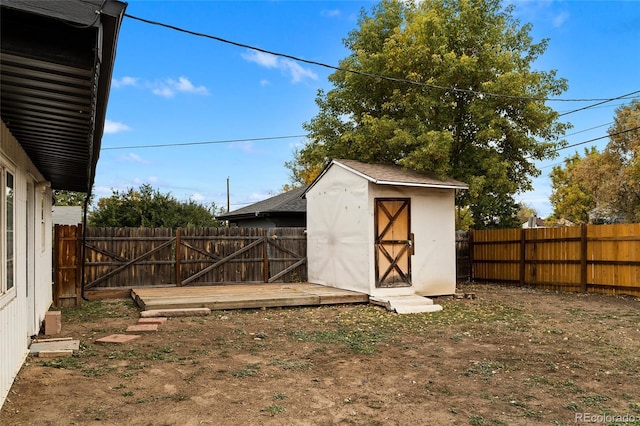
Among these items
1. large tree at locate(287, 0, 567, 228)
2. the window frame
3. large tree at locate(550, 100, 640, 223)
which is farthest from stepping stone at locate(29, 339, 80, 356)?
large tree at locate(550, 100, 640, 223)

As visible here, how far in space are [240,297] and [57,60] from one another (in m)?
7.70

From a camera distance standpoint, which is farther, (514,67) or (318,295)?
Answer: (514,67)

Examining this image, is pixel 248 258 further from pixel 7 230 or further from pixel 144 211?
pixel 7 230

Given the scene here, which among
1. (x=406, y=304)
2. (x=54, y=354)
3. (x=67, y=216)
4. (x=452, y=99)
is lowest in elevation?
(x=406, y=304)

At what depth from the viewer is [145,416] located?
12.3ft

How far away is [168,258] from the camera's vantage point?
11906mm

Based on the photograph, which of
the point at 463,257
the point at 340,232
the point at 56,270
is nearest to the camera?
the point at 56,270

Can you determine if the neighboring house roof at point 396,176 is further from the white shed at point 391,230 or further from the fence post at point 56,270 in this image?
the fence post at point 56,270

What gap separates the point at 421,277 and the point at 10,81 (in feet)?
29.8

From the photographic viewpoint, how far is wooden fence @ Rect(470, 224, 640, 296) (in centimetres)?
1083

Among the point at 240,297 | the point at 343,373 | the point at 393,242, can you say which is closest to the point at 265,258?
the point at 240,297

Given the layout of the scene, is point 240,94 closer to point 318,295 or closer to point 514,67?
point 514,67

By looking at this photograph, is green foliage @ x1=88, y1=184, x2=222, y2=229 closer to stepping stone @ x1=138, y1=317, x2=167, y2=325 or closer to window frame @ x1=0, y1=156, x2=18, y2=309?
stepping stone @ x1=138, y1=317, x2=167, y2=325

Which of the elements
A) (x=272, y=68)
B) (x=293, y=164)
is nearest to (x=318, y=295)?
(x=272, y=68)
